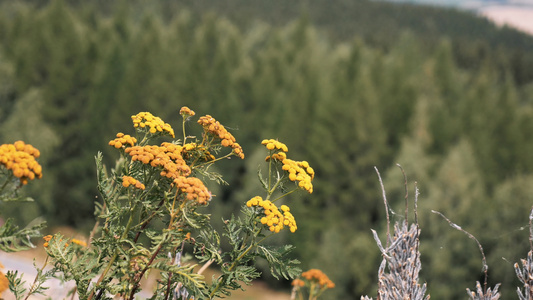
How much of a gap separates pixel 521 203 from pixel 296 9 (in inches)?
3044

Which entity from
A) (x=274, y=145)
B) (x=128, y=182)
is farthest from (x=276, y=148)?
(x=128, y=182)

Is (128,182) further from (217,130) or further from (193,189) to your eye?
(217,130)

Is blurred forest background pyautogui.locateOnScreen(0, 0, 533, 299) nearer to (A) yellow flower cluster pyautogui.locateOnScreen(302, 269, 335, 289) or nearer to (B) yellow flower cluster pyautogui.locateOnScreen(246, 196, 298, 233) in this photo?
(A) yellow flower cluster pyautogui.locateOnScreen(302, 269, 335, 289)

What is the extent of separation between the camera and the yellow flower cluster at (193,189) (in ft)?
6.95

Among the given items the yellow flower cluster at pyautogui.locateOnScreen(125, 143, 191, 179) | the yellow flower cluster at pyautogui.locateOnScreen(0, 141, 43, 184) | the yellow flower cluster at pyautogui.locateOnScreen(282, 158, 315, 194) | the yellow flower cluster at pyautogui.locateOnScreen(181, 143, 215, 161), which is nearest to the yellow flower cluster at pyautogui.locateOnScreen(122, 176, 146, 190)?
the yellow flower cluster at pyautogui.locateOnScreen(125, 143, 191, 179)

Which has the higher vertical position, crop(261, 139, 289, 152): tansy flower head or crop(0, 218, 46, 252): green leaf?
crop(261, 139, 289, 152): tansy flower head

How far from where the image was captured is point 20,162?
191 centimetres

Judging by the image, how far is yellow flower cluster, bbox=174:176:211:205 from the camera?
6.95 ft

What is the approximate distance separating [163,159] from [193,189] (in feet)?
0.69

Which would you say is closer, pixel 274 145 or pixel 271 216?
pixel 271 216

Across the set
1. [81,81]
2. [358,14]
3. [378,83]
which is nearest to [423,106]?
[378,83]

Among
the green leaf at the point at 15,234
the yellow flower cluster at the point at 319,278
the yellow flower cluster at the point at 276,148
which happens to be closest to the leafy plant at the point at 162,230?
the yellow flower cluster at the point at 276,148

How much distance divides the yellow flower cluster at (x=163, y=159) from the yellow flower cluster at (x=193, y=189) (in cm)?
7

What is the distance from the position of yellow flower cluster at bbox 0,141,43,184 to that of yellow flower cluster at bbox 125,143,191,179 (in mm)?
433
